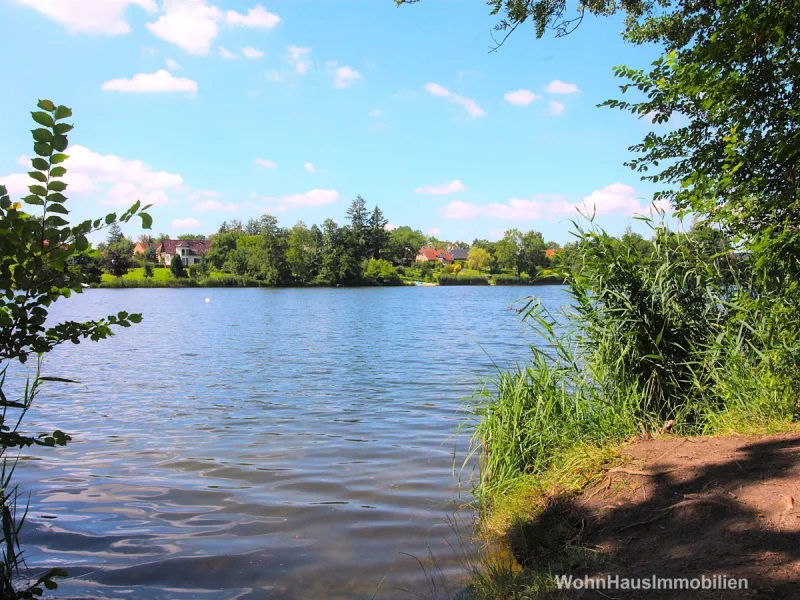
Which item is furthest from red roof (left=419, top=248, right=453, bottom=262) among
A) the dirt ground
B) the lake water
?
the dirt ground

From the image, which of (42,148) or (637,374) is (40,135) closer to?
(42,148)

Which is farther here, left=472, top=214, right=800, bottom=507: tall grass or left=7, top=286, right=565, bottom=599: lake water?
left=472, top=214, right=800, bottom=507: tall grass

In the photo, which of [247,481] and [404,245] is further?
[404,245]

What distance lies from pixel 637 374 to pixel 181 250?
147 meters

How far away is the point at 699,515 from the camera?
3748 millimetres

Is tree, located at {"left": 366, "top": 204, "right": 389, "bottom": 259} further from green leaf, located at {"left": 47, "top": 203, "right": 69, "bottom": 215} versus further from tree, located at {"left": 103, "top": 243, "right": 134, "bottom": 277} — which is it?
green leaf, located at {"left": 47, "top": 203, "right": 69, "bottom": 215}

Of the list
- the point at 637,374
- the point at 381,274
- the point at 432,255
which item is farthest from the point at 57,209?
the point at 432,255

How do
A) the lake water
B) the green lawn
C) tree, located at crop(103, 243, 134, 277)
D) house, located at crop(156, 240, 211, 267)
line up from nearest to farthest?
tree, located at crop(103, 243, 134, 277) → the lake water → the green lawn → house, located at crop(156, 240, 211, 267)

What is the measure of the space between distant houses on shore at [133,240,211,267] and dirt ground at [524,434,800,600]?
143m

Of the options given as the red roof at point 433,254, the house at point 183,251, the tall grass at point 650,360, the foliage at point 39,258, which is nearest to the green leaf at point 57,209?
the foliage at point 39,258

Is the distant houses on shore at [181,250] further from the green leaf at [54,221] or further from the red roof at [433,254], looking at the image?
the green leaf at [54,221]

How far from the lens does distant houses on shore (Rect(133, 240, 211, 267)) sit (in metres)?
139

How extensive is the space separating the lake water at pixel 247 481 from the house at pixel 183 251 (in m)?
131

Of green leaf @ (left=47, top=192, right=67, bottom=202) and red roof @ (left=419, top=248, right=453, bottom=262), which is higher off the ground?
red roof @ (left=419, top=248, right=453, bottom=262)
